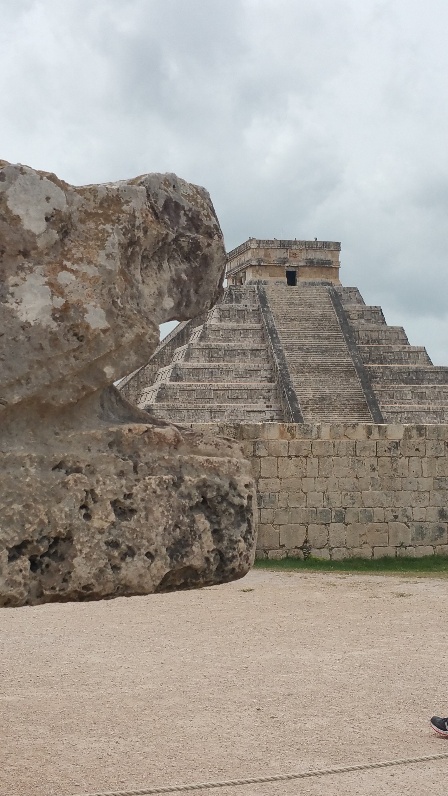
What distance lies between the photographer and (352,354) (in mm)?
29359

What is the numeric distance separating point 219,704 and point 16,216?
419 cm

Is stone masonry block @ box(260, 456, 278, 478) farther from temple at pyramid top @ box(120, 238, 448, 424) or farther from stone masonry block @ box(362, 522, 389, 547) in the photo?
temple at pyramid top @ box(120, 238, 448, 424)

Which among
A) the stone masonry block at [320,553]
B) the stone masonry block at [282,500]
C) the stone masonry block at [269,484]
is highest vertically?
the stone masonry block at [269,484]

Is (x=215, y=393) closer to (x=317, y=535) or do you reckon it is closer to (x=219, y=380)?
(x=219, y=380)

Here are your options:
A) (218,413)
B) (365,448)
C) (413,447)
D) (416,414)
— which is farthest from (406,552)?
(416,414)

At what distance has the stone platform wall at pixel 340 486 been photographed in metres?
13.6

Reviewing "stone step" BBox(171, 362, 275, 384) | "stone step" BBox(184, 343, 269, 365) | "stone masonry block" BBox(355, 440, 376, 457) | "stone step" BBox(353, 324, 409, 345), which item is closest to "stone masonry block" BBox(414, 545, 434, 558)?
"stone masonry block" BBox(355, 440, 376, 457)

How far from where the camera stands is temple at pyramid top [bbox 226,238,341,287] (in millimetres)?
35938

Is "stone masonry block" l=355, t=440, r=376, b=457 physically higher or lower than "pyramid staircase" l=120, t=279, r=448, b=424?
lower

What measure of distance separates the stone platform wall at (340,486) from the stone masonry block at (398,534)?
0.05 ft

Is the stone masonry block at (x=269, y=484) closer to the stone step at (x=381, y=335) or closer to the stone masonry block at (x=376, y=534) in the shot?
the stone masonry block at (x=376, y=534)

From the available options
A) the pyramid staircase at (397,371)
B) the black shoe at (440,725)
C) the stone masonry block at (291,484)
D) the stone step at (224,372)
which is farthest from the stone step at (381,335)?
the black shoe at (440,725)

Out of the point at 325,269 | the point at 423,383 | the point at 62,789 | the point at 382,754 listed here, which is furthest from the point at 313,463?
the point at 325,269

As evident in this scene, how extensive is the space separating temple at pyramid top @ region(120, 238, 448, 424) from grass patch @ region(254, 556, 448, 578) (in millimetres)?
9014
